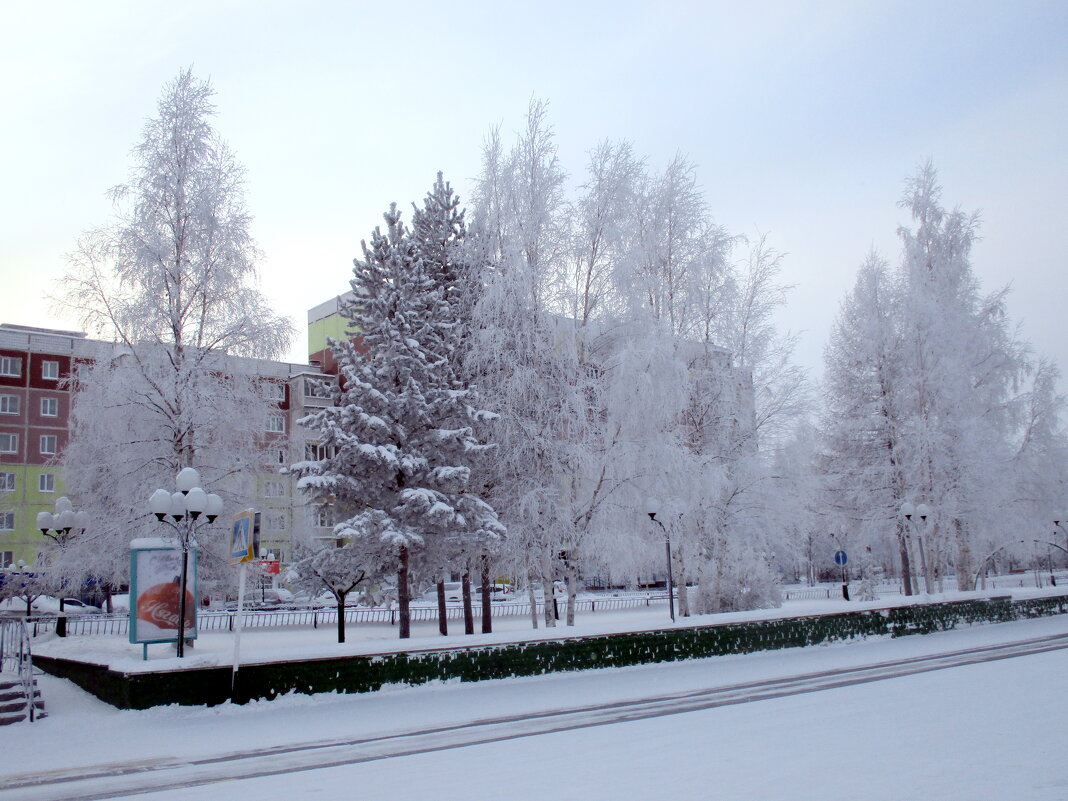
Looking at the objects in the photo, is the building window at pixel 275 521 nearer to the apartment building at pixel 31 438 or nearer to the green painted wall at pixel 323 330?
the apartment building at pixel 31 438

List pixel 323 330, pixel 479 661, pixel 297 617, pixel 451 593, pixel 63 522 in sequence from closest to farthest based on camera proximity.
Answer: pixel 479 661, pixel 63 522, pixel 297 617, pixel 451 593, pixel 323 330

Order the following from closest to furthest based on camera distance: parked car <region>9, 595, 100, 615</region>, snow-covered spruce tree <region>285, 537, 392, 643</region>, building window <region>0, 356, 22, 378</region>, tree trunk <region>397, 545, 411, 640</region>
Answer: snow-covered spruce tree <region>285, 537, 392, 643</region>, tree trunk <region>397, 545, 411, 640</region>, parked car <region>9, 595, 100, 615</region>, building window <region>0, 356, 22, 378</region>

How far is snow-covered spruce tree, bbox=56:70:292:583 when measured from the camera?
70.6ft

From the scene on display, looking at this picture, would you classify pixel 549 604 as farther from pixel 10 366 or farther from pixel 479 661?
pixel 10 366

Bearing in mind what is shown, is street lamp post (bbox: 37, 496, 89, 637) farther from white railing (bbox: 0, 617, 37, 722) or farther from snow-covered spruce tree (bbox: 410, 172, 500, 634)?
snow-covered spruce tree (bbox: 410, 172, 500, 634)

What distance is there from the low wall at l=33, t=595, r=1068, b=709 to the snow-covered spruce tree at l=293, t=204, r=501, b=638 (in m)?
4.35

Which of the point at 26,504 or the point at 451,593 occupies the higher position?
the point at 26,504

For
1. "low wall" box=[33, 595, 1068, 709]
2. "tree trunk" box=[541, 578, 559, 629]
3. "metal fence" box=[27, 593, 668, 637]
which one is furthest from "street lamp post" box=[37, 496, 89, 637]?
"tree trunk" box=[541, 578, 559, 629]

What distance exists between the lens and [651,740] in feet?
35.2

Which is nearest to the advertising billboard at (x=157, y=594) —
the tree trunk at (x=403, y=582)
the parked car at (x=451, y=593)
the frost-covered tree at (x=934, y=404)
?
the tree trunk at (x=403, y=582)

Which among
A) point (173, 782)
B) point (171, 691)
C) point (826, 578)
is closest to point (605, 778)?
point (173, 782)

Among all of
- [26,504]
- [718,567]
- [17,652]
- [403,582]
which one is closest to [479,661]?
[403,582]

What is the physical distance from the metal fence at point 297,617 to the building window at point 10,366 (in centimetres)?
2637

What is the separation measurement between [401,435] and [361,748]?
11498mm
